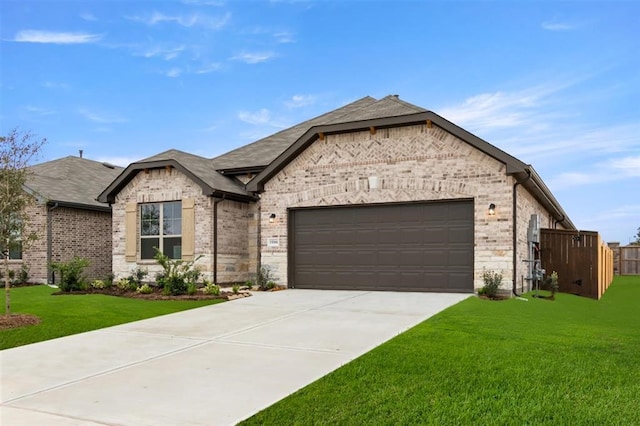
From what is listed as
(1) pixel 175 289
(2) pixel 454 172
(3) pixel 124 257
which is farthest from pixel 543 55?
(3) pixel 124 257

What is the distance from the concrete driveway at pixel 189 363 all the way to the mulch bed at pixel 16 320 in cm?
154

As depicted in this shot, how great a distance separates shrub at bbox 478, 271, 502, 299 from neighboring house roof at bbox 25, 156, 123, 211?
14.2 metres

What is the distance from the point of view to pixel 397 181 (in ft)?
48.0

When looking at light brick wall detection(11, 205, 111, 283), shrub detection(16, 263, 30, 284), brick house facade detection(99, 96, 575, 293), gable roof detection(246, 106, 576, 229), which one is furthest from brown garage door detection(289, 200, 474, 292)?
shrub detection(16, 263, 30, 284)

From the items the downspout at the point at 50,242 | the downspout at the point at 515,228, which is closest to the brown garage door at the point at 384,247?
the downspout at the point at 515,228

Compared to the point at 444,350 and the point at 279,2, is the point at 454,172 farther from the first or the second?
the point at 444,350

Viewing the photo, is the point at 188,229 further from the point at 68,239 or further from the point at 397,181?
the point at 397,181

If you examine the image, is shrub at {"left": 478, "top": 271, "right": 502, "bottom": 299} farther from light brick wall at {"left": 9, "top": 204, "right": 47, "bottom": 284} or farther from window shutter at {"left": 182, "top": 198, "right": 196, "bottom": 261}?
light brick wall at {"left": 9, "top": 204, "right": 47, "bottom": 284}

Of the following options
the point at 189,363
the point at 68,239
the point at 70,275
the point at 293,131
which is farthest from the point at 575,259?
the point at 68,239

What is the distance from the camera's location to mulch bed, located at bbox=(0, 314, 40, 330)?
9248mm

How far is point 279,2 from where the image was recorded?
41.0 feet

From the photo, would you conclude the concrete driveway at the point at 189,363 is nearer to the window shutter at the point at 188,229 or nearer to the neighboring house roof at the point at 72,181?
the window shutter at the point at 188,229

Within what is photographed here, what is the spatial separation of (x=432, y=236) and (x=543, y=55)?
6182 mm

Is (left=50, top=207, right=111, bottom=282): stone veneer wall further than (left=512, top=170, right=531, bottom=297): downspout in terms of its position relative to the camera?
Yes
